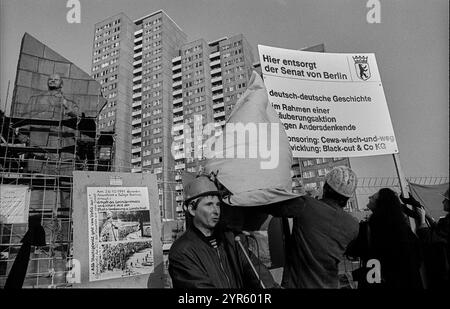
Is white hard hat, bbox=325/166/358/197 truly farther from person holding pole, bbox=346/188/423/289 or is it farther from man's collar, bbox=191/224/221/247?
man's collar, bbox=191/224/221/247

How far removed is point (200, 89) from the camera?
4.75 metres

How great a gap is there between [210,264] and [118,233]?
627 millimetres

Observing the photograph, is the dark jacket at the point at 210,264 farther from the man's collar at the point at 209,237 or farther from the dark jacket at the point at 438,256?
the dark jacket at the point at 438,256

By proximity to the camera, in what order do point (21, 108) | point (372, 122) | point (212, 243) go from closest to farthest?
point (212, 243), point (372, 122), point (21, 108)

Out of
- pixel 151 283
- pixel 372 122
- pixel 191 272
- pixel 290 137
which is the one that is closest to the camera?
pixel 191 272

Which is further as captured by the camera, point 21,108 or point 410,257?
point 21,108

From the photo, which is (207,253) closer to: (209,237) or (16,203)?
(209,237)

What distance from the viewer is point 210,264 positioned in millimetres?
1318

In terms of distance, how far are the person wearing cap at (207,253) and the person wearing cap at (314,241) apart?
152 millimetres

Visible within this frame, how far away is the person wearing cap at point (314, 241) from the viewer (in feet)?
4.40

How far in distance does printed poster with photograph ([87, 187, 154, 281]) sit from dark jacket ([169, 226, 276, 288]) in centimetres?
47
